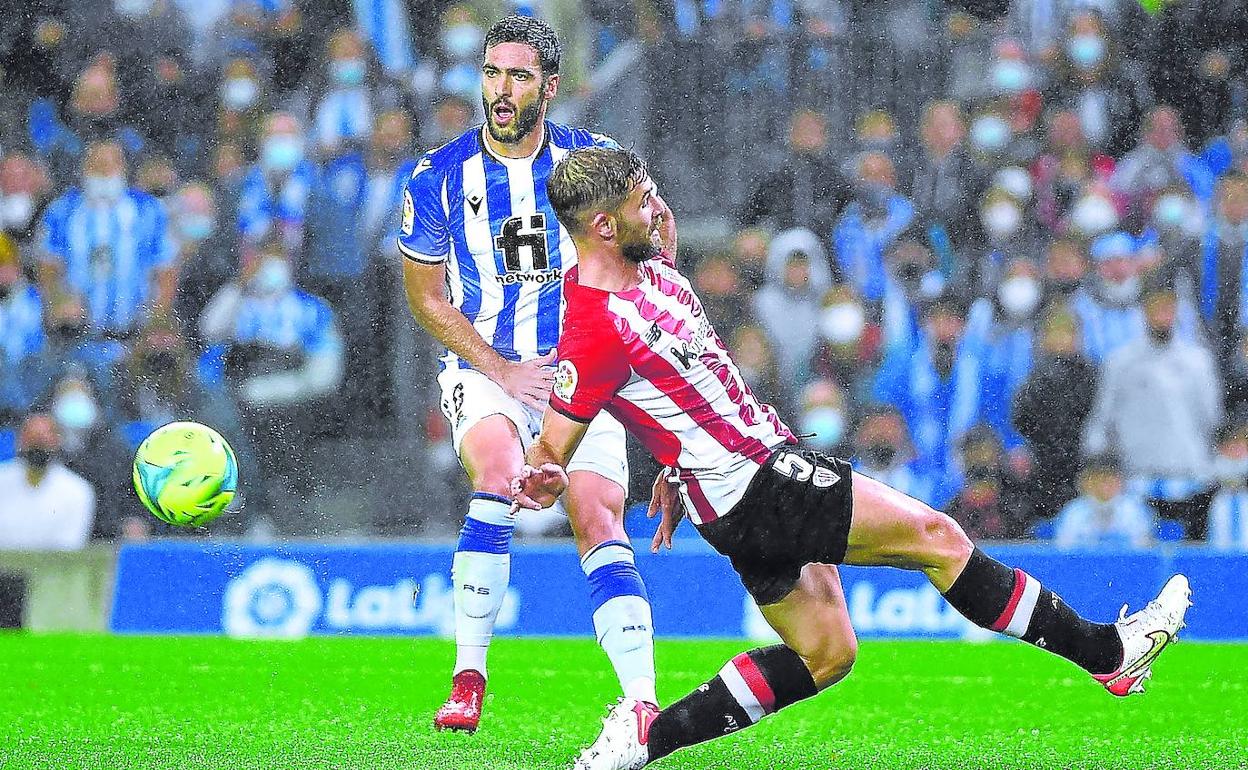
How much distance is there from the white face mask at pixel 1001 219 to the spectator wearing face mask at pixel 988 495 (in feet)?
4.39

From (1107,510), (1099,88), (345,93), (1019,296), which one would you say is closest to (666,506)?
(1107,510)

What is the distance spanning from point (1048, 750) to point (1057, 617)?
86 cm

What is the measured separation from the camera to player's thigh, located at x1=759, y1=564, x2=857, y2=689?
4.54 m

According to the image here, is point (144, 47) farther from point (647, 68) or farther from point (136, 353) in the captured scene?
point (647, 68)

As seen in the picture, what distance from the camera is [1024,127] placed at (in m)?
10.9

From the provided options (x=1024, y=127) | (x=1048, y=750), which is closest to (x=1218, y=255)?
(x=1024, y=127)

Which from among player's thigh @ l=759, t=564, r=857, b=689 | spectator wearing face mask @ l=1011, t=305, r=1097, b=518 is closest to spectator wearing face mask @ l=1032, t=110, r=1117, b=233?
spectator wearing face mask @ l=1011, t=305, r=1097, b=518

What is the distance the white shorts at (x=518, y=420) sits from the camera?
5.49 m

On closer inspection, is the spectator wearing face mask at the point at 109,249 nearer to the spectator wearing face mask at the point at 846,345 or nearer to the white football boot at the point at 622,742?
the spectator wearing face mask at the point at 846,345

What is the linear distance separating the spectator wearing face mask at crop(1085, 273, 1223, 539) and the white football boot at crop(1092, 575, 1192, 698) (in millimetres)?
5149

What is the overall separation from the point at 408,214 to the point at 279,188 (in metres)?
5.05

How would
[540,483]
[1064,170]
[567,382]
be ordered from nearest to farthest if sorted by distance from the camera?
[540,483], [567,382], [1064,170]

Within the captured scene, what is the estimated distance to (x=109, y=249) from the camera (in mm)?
10391

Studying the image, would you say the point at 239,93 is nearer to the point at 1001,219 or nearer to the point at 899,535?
the point at 1001,219
